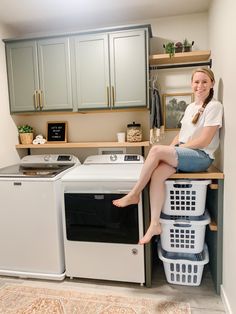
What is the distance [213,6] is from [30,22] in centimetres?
182

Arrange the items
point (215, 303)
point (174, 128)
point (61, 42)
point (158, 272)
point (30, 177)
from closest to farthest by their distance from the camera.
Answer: point (215, 303), point (30, 177), point (158, 272), point (61, 42), point (174, 128)

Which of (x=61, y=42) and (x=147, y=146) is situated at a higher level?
(x=61, y=42)

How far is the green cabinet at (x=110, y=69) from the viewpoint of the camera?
245cm

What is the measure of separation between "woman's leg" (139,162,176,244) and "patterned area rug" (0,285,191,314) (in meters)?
0.48

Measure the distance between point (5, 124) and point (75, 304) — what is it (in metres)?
1.90

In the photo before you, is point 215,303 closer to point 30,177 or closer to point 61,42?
point 30,177

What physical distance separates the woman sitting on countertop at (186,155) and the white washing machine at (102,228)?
12cm

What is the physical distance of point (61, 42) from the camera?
2586 millimetres

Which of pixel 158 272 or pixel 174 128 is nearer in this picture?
pixel 158 272

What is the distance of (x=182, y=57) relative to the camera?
253 cm

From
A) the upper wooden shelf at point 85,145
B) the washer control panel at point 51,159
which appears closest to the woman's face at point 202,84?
the upper wooden shelf at point 85,145

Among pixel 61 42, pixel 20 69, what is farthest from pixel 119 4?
pixel 20 69

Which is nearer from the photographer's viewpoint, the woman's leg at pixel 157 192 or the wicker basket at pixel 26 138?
the woman's leg at pixel 157 192

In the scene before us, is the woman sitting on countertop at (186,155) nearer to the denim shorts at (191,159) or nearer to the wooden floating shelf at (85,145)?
the denim shorts at (191,159)
